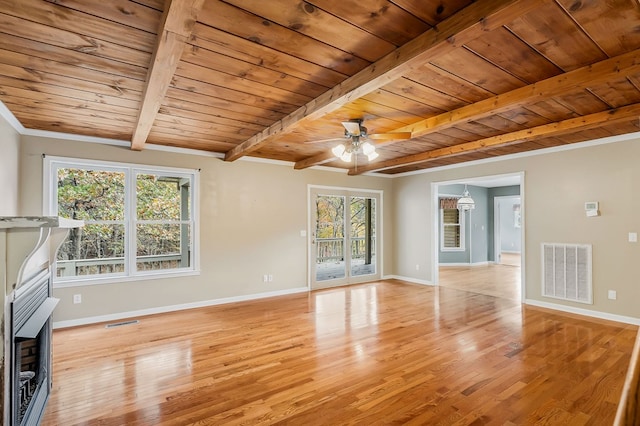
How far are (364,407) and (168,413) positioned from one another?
142cm

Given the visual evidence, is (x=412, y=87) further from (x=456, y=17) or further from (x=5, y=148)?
(x=5, y=148)

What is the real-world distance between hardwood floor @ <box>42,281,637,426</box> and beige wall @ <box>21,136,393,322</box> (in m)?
0.41

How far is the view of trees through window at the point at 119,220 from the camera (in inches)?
169

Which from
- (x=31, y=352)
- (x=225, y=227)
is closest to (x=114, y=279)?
(x=225, y=227)

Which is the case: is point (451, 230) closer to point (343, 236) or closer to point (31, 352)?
point (343, 236)

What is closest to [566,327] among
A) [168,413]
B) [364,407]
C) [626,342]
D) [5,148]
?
[626,342]

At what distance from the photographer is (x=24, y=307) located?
1.87 meters

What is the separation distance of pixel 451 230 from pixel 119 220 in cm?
852

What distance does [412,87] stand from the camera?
2.82 meters

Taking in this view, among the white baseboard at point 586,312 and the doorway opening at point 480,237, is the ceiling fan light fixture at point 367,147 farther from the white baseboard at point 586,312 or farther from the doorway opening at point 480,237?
the doorway opening at point 480,237

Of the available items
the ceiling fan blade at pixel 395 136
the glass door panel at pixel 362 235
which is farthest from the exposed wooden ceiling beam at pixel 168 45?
the glass door panel at pixel 362 235

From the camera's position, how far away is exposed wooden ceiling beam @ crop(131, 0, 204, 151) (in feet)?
5.25

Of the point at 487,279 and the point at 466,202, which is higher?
the point at 466,202

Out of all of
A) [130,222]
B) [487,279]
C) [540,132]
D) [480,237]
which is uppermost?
[540,132]
